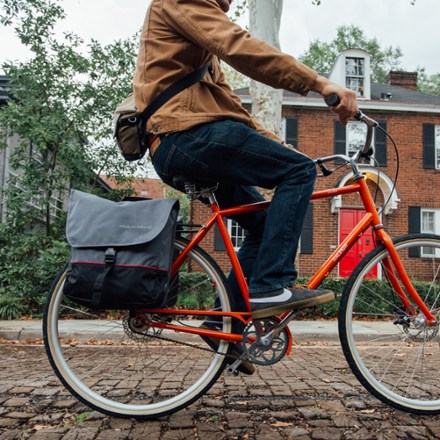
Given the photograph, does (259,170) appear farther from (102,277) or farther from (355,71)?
(355,71)

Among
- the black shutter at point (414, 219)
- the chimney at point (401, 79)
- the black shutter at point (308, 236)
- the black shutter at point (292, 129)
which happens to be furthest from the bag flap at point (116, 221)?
the chimney at point (401, 79)

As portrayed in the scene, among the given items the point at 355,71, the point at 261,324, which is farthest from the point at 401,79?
the point at 261,324

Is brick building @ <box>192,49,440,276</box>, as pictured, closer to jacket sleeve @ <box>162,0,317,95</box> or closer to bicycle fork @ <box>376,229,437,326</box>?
bicycle fork @ <box>376,229,437,326</box>

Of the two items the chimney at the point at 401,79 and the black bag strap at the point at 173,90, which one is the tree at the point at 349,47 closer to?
the chimney at the point at 401,79

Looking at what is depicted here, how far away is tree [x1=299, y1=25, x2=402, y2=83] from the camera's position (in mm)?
33750

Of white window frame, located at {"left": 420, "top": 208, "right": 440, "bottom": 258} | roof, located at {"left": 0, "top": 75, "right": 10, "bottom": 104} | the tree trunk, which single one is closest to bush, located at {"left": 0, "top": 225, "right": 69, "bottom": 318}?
roof, located at {"left": 0, "top": 75, "right": 10, "bottom": 104}

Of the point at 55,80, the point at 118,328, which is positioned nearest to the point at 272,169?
the point at 118,328

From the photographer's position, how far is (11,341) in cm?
662

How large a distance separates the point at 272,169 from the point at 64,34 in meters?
9.79

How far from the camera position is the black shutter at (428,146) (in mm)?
17203

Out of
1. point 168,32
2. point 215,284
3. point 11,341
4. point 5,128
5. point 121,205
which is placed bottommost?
point 11,341

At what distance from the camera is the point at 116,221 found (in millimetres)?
2139

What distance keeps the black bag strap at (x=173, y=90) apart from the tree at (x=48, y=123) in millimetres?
8048

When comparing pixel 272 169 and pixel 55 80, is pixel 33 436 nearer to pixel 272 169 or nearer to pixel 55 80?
pixel 272 169
